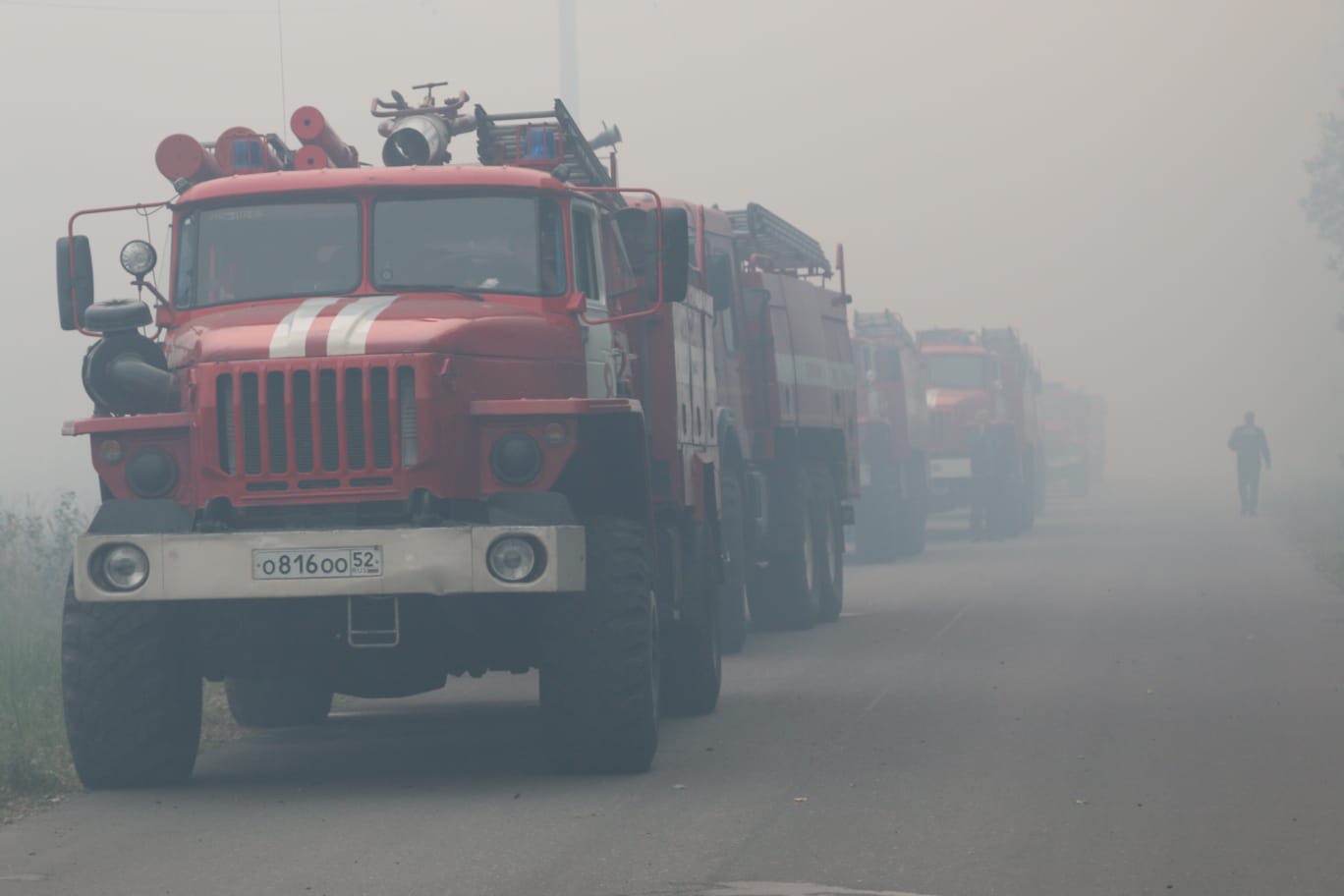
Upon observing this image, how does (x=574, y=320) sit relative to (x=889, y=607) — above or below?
above

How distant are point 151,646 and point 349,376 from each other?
1435mm

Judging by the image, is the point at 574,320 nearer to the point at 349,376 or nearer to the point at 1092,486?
the point at 349,376

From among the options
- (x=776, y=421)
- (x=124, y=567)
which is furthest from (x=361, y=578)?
(x=776, y=421)

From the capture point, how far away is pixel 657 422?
11555 mm

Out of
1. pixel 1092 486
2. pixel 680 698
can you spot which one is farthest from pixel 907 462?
pixel 1092 486

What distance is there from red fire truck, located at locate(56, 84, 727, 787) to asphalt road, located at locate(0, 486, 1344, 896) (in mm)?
528

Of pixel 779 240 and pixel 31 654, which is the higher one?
pixel 779 240

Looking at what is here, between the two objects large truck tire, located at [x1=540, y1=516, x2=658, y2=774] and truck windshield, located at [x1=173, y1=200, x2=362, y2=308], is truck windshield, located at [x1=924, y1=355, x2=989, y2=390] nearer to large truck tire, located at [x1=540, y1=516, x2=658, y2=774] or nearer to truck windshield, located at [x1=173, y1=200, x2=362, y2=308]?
truck windshield, located at [x1=173, y1=200, x2=362, y2=308]

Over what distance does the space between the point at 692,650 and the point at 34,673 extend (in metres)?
3.95

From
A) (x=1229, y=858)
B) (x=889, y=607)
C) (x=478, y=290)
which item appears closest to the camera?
(x=1229, y=858)

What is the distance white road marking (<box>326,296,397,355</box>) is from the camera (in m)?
9.06

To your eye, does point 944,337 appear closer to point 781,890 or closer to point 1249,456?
point 1249,456

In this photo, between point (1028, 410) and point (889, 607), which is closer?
point (889, 607)

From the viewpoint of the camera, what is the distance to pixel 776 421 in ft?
56.3
